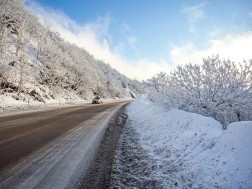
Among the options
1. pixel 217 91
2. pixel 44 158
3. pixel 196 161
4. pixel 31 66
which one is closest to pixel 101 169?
pixel 44 158

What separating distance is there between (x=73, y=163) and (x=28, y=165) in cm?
112

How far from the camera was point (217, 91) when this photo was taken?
460 inches

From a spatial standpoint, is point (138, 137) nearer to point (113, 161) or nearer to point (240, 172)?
point (113, 161)

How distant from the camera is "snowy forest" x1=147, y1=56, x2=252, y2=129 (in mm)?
10981

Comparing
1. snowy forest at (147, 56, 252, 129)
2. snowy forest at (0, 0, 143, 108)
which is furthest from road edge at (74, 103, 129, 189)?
snowy forest at (0, 0, 143, 108)

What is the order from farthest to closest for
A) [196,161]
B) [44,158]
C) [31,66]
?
[31,66], [44,158], [196,161]

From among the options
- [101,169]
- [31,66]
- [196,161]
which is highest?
[31,66]

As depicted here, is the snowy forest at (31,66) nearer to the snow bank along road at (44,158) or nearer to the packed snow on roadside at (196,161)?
the snow bank along road at (44,158)

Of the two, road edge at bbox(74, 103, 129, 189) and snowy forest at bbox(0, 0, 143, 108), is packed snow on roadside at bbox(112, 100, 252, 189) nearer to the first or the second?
road edge at bbox(74, 103, 129, 189)

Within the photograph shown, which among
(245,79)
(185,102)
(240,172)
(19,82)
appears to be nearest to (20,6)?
(19,82)

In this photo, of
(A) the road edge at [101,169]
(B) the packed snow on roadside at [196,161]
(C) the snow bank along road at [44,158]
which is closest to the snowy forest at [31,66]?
(C) the snow bank along road at [44,158]

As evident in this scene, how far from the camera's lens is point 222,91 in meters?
11.5

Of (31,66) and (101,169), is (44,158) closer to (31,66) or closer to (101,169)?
(101,169)

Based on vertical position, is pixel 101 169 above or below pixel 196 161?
below
